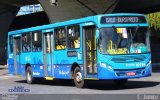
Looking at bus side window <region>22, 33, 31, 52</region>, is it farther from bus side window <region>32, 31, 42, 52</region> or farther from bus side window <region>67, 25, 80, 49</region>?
bus side window <region>67, 25, 80, 49</region>

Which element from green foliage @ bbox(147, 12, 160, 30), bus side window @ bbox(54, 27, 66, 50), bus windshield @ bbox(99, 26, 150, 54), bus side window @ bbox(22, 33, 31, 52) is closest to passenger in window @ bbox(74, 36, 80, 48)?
bus side window @ bbox(54, 27, 66, 50)

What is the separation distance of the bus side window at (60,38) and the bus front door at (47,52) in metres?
0.65

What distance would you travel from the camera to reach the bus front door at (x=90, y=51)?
18156 millimetres

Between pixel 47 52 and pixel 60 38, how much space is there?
1696mm

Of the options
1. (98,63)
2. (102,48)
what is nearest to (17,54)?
(98,63)

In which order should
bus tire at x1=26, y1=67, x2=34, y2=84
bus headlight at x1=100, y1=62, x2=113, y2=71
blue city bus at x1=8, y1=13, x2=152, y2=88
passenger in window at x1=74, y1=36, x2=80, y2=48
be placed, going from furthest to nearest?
1. bus tire at x1=26, y1=67, x2=34, y2=84
2. passenger in window at x1=74, y1=36, x2=80, y2=48
3. blue city bus at x1=8, y1=13, x2=152, y2=88
4. bus headlight at x1=100, y1=62, x2=113, y2=71

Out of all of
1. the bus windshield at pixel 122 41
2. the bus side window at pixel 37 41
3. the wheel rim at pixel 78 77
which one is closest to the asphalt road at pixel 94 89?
the wheel rim at pixel 78 77

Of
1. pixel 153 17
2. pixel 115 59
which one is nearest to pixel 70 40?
pixel 115 59

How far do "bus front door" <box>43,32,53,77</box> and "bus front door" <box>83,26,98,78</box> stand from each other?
3306 millimetres

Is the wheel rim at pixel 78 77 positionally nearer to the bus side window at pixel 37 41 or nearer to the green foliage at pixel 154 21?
the bus side window at pixel 37 41

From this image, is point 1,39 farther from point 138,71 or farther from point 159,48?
point 138,71

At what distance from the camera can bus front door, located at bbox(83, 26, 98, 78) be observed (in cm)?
1816

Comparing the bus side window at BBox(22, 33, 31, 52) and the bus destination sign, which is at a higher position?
the bus destination sign

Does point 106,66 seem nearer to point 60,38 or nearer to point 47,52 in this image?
point 60,38
